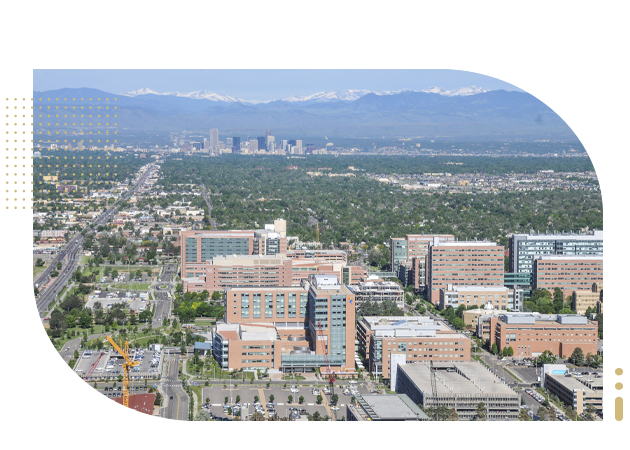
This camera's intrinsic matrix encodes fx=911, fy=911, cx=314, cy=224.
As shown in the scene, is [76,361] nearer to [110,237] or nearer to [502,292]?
[502,292]

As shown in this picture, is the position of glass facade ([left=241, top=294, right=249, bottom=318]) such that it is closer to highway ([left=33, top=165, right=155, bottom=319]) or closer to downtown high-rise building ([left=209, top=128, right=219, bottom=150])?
highway ([left=33, top=165, right=155, bottom=319])

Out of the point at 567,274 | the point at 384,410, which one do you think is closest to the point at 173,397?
the point at 384,410

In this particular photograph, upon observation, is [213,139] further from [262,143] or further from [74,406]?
[74,406]

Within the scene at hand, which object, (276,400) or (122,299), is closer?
(276,400)

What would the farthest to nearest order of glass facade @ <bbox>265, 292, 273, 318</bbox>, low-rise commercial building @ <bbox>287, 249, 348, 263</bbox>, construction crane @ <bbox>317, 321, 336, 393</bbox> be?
low-rise commercial building @ <bbox>287, 249, 348, 263</bbox> → glass facade @ <bbox>265, 292, 273, 318</bbox> → construction crane @ <bbox>317, 321, 336, 393</bbox>

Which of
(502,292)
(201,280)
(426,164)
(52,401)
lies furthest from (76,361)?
(426,164)

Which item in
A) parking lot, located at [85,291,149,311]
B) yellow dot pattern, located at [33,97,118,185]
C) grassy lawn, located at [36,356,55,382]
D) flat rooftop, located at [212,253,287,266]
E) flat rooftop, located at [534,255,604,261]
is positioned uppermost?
yellow dot pattern, located at [33,97,118,185]

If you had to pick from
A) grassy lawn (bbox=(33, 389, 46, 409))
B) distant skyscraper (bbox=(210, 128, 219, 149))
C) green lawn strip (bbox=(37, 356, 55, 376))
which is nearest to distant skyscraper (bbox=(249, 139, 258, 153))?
distant skyscraper (bbox=(210, 128, 219, 149))
